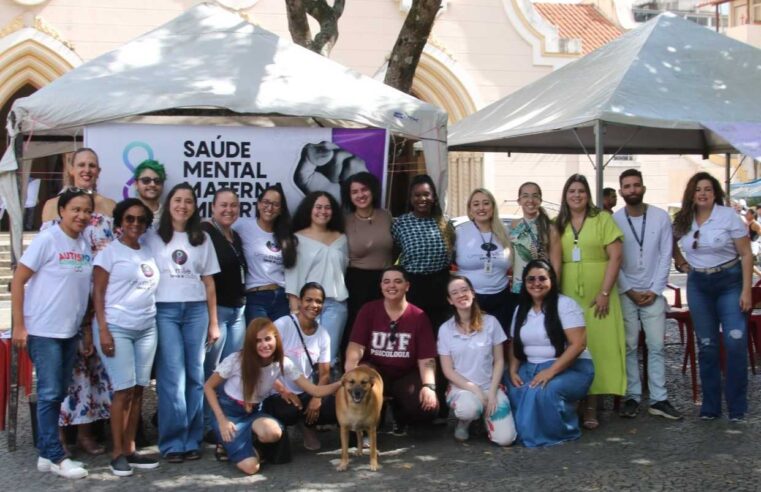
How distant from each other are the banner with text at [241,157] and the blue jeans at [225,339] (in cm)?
95

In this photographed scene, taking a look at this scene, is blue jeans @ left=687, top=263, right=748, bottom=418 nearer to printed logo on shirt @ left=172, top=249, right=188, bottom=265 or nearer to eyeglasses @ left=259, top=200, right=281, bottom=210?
eyeglasses @ left=259, top=200, right=281, bottom=210

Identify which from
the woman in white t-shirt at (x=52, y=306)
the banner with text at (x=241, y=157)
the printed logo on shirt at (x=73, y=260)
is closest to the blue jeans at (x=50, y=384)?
the woman in white t-shirt at (x=52, y=306)

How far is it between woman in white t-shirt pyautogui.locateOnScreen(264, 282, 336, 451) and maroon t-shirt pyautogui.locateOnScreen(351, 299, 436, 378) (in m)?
0.27

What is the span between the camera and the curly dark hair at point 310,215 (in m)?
6.17

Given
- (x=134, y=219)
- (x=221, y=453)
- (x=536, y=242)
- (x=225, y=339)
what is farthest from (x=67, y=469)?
(x=536, y=242)

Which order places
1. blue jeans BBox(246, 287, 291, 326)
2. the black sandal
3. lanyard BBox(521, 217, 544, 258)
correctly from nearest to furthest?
1. the black sandal
2. blue jeans BBox(246, 287, 291, 326)
3. lanyard BBox(521, 217, 544, 258)

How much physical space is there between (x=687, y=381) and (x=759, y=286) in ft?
5.08

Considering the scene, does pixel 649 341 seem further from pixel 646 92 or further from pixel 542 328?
pixel 646 92

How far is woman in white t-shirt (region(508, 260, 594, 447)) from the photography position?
583 cm

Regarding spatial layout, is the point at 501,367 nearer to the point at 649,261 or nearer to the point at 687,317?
the point at 649,261

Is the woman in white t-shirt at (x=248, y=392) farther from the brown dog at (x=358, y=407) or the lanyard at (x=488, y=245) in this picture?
the lanyard at (x=488, y=245)

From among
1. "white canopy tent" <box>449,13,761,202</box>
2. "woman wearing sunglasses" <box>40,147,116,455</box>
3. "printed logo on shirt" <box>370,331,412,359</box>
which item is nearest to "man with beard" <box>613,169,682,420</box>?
"white canopy tent" <box>449,13,761,202</box>

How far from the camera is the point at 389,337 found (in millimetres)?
5910

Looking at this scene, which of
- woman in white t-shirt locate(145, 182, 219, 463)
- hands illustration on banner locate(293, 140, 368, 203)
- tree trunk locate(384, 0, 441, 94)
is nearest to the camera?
woman in white t-shirt locate(145, 182, 219, 463)
